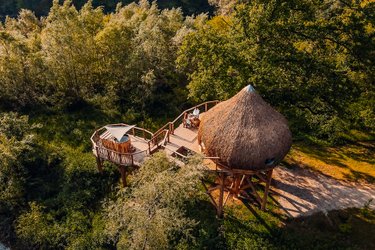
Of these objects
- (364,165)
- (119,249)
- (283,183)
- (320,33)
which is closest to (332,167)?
(364,165)

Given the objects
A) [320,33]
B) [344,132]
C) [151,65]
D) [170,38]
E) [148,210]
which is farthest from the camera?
[170,38]

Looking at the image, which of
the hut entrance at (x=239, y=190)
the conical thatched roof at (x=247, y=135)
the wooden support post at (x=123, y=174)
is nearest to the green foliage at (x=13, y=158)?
the wooden support post at (x=123, y=174)

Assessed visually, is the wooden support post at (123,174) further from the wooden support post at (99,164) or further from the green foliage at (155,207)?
the green foliage at (155,207)

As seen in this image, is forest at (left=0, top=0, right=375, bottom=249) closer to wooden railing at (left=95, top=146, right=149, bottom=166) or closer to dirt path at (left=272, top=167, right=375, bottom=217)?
dirt path at (left=272, top=167, right=375, bottom=217)

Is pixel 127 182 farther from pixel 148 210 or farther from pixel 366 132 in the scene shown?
pixel 366 132

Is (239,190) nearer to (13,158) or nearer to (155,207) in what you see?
(155,207)
